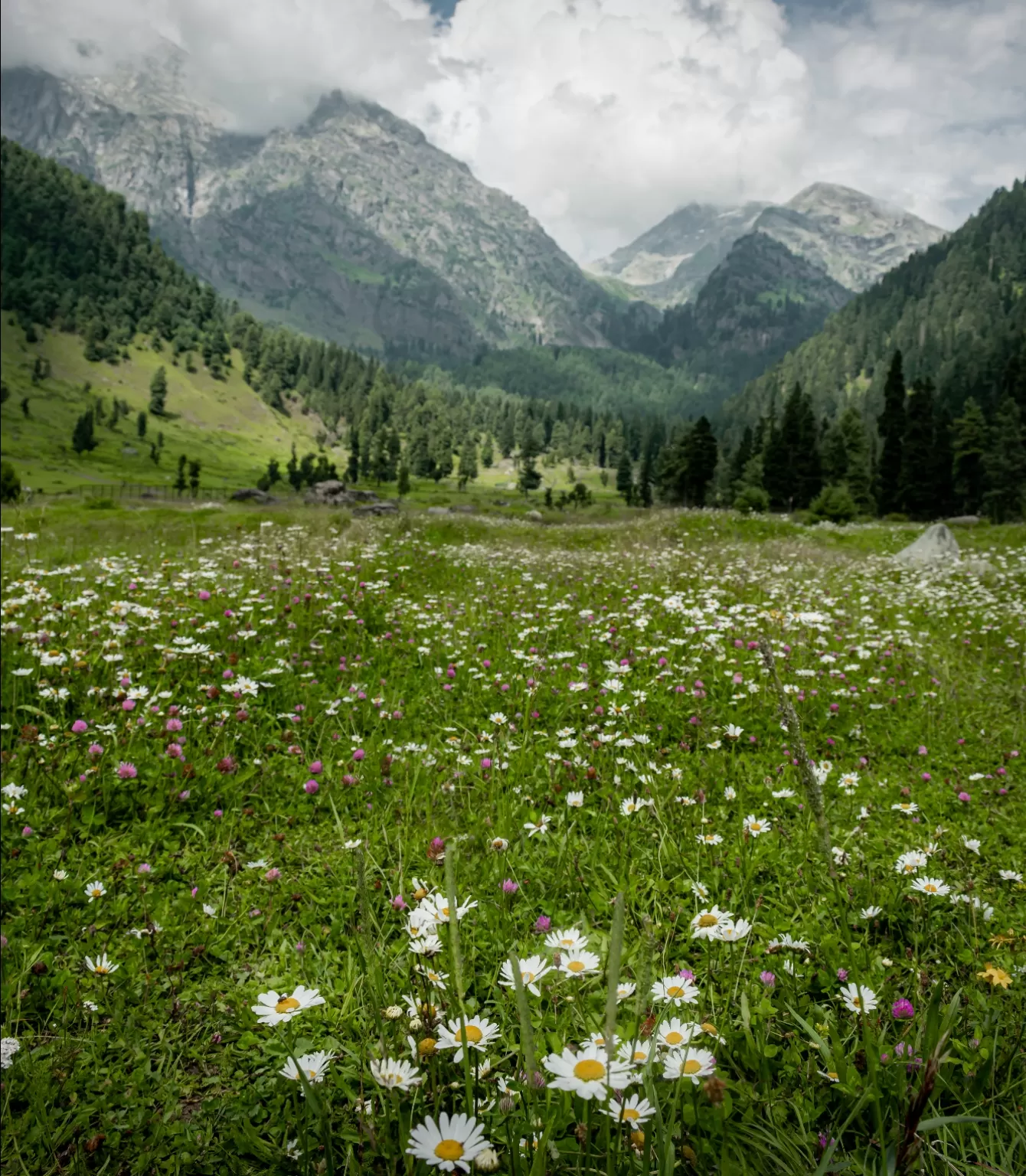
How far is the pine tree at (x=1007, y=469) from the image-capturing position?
57312 millimetres

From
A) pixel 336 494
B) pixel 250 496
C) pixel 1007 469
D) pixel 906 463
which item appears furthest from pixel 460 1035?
pixel 250 496

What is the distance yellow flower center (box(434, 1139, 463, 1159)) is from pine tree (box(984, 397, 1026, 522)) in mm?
71178

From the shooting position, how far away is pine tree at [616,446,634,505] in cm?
12531

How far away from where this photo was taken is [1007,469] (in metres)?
58.0

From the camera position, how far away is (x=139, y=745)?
491 cm

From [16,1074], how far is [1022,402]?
94.6 m

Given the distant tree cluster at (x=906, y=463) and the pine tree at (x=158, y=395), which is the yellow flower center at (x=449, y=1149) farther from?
the pine tree at (x=158, y=395)

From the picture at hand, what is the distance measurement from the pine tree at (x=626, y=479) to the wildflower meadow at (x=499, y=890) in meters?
119

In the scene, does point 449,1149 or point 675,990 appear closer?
point 449,1149

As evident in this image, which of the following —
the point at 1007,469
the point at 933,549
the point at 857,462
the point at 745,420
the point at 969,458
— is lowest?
the point at 933,549

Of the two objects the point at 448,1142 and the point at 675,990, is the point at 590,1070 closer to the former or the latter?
the point at 448,1142

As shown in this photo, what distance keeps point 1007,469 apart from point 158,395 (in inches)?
7113

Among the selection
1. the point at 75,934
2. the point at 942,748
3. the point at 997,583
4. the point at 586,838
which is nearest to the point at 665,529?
the point at 997,583

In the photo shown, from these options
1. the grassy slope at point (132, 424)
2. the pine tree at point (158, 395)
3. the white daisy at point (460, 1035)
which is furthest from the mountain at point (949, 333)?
the pine tree at point (158, 395)
